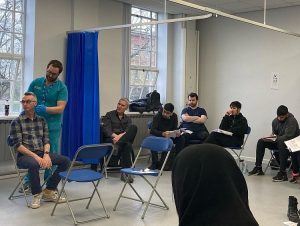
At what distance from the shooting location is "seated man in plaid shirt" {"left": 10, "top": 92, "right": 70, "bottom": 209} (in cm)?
444

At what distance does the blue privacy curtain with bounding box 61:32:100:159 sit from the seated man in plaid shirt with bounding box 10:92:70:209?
58.6 inches

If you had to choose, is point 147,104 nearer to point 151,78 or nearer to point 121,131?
point 151,78

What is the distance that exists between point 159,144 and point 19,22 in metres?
3.17

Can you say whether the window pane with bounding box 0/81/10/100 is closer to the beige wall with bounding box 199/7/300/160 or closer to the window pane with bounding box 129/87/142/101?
the window pane with bounding box 129/87/142/101

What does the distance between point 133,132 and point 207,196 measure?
4647mm

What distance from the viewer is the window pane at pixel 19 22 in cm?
650

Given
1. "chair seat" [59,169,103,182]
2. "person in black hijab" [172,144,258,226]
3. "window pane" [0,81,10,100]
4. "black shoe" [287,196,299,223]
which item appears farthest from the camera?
"window pane" [0,81,10,100]

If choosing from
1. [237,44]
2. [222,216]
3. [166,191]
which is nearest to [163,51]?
[237,44]

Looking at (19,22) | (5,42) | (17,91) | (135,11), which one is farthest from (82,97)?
(135,11)

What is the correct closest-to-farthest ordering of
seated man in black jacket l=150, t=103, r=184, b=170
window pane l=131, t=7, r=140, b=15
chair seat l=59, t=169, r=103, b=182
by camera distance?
chair seat l=59, t=169, r=103, b=182 → seated man in black jacket l=150, t=103, r=184, b=170 → window pane l=131, t=7, r=140, b=15

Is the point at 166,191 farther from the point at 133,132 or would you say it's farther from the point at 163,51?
the point at 163,51

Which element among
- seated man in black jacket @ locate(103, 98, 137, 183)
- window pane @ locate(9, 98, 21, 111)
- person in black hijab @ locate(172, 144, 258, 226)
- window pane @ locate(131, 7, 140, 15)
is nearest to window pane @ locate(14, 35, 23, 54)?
window pane @ locate(9, 98, 21, 111)

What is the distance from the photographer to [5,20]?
20.9ft

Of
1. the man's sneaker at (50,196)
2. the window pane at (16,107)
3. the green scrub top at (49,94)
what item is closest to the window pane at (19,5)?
the window pane at (16,107)
